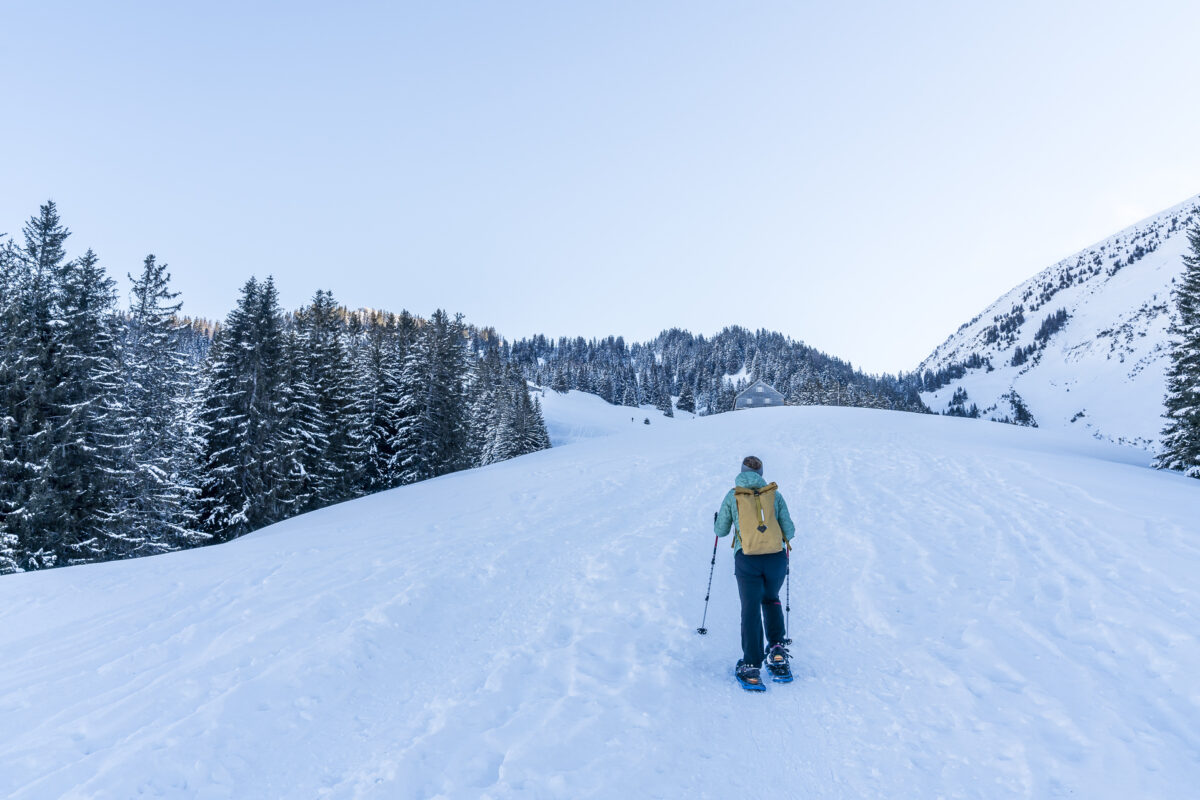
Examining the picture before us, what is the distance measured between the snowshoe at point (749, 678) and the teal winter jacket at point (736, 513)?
4.02ft

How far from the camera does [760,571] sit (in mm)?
5938

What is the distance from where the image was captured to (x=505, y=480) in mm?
18641

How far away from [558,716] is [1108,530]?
35.2 feet

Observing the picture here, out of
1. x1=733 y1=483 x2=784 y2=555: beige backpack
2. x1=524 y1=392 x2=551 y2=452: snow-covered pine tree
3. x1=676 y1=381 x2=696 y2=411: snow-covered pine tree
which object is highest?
x1=676 y1=381 x2=696 y2=411: snow-covered pine tree

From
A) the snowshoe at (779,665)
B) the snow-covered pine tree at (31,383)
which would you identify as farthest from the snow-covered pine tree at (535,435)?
the snowshoe at (779,665)

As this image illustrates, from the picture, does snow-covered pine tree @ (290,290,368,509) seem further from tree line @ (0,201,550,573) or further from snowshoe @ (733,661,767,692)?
snowshoe @ (733,661,767,692)

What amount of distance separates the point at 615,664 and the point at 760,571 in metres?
1.97

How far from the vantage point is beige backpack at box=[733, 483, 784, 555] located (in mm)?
5914

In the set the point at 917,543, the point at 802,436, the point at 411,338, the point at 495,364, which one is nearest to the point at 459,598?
the point at 917,543

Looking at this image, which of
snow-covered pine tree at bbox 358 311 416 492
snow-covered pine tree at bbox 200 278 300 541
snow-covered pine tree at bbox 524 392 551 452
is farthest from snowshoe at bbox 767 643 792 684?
snow-covered pine tree at bbox 524 392 551 452

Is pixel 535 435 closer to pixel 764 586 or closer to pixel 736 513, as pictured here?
pixel 736 513

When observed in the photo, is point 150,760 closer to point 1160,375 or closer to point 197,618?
point 197,618

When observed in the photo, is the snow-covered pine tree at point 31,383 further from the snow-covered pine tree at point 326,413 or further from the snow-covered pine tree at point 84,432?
the snow-covered pine tree at point 326,413

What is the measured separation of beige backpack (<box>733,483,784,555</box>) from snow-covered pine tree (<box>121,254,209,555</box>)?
23.9 metres
